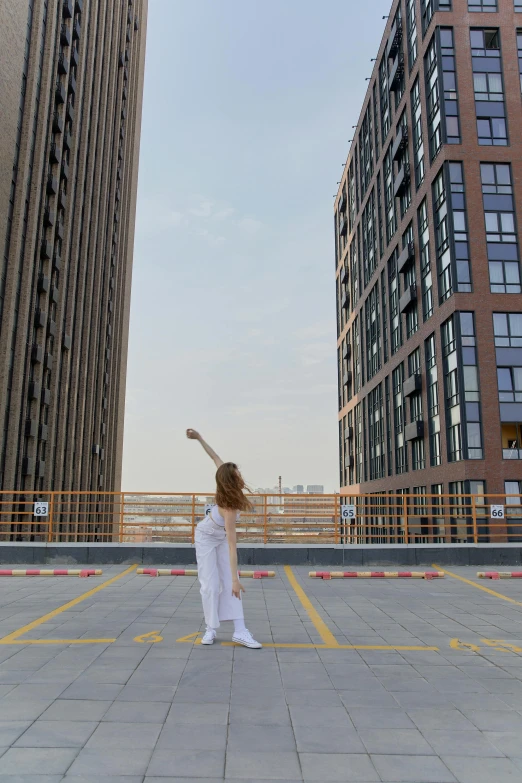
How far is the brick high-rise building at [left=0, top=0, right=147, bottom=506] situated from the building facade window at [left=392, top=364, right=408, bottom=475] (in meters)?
22.2

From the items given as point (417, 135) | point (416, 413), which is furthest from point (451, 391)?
point (417, 135)

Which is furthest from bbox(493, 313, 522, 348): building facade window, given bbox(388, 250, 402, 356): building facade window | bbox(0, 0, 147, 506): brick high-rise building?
bbox(0, 0, 147, 506): brick high-rise building

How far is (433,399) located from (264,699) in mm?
31198

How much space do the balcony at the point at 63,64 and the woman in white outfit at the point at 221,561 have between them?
1536 inches

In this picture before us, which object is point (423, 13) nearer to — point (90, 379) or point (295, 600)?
point (90, 379)

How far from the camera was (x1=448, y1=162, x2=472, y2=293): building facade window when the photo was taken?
102ft

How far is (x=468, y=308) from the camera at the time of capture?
30.6 meters

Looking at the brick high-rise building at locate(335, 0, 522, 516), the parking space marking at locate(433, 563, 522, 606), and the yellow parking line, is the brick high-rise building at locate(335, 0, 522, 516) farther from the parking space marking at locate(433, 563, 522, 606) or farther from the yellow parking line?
the yellow parking line

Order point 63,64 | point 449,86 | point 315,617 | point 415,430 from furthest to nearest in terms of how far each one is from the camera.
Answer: point 63,64 < point 415,430 < point 449,86 < point 315,617

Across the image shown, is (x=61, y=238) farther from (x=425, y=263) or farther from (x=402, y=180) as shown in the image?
(x=425, y=263)

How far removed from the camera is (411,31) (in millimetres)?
40000

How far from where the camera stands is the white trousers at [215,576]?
6.41 meters

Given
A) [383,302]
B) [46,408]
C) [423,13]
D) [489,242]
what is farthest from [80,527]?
[423,13]

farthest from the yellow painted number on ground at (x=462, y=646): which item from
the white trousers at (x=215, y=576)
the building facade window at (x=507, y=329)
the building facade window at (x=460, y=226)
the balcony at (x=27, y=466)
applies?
the balcony at (x=27, y=466)
